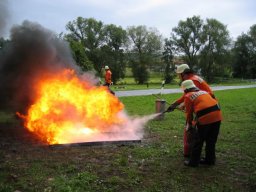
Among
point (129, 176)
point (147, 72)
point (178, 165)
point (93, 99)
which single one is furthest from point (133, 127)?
point (147, 72)

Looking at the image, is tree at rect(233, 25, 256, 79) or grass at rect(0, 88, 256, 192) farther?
tree at rect(233, 25, 256, 79)

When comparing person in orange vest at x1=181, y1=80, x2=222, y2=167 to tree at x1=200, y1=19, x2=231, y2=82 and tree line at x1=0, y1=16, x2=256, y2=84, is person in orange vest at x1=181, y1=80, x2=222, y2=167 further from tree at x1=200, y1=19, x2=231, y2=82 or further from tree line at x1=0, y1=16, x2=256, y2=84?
tree at x1=200, y1=19, x2=231, y2=82

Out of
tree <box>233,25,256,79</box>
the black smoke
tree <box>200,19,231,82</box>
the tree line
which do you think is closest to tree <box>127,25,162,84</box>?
the tree line

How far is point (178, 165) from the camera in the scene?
284 inches

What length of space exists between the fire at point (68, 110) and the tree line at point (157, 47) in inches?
1954

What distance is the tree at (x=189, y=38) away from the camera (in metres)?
69.2

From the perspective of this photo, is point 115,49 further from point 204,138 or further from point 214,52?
point 204,138

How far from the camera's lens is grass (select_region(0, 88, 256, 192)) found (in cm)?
592

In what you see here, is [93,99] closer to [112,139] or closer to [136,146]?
[112,139]

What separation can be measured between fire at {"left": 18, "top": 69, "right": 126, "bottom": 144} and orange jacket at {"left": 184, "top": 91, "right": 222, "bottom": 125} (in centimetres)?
333

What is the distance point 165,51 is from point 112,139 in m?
60.6

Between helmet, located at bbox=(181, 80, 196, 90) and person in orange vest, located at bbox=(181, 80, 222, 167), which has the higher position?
helmet, located at bbox=(181, 80, 196, 90)

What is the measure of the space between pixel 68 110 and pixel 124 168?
10.0 ft

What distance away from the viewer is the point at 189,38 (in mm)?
69750
